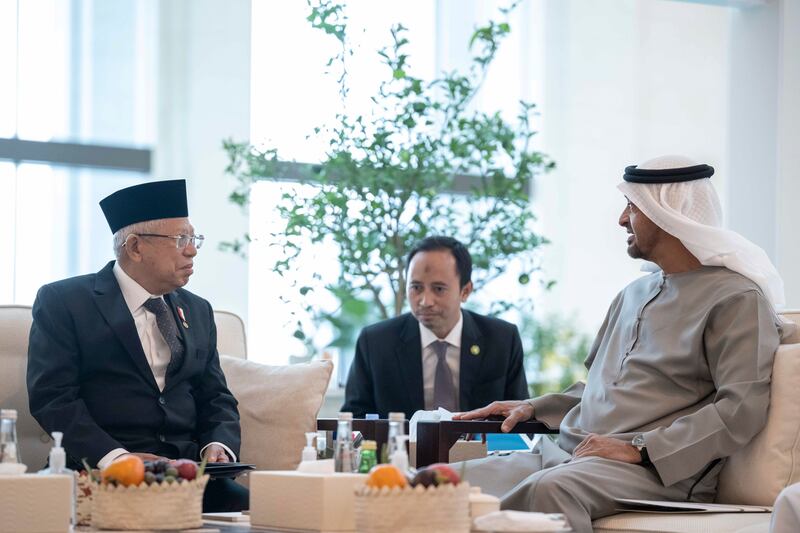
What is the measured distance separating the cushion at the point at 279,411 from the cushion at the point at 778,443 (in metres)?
1.56

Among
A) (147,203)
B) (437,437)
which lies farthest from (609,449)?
(147,203)

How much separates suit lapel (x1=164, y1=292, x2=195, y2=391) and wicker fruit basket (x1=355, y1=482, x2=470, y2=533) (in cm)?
173

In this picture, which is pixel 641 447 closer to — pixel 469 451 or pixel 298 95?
pixel 469 451

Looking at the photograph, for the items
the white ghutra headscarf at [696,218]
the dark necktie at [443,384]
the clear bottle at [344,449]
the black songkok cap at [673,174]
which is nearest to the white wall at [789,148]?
the dark necktie at [443,384]

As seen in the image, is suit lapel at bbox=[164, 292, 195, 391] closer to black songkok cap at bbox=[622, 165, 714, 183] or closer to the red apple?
black songkok cap at bbox=[622, 165, 714, 183]

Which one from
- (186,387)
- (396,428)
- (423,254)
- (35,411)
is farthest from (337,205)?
(396,428)

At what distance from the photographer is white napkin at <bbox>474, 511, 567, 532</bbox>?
2.37m

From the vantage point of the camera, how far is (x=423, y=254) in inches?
190

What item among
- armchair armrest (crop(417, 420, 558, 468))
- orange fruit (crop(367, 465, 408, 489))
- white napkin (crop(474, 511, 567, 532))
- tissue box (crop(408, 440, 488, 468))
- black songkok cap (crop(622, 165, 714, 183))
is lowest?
tissue box (crop(408, 440, 488, 468))

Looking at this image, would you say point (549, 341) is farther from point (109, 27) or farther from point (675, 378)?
point (675, 378)

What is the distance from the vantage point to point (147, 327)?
4039 millimetres

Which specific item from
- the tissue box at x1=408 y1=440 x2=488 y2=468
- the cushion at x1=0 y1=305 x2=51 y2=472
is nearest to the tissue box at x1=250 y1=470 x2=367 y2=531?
the cushion at x1=0 y1=305 x2=51 y2=472

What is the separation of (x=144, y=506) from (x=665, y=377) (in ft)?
5.82

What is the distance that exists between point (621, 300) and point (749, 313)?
24.2 inches
